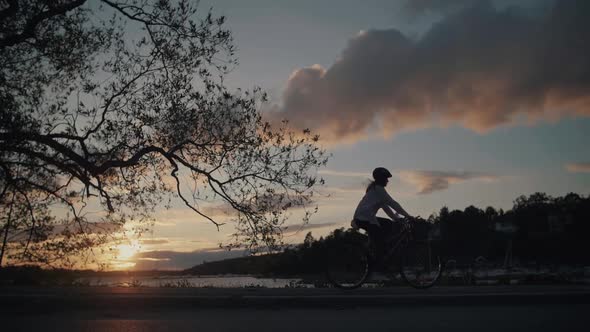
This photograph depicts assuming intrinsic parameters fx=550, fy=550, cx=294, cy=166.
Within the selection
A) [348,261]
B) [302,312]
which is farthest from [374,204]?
[302,312]

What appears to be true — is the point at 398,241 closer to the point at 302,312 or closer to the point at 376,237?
the point at 376,237

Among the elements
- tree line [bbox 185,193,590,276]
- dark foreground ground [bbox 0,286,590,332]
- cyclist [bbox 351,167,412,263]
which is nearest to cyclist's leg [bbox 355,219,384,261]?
cyclist [bbox 351,167,412,263]

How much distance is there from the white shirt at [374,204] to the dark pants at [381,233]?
0.17 metres

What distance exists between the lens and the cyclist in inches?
443

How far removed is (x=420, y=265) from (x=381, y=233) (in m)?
1.23

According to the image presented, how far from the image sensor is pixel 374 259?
1154cm

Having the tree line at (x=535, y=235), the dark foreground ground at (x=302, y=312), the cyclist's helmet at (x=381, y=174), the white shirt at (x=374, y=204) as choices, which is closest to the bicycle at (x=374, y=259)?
the white shirt at (x=374, y=204)

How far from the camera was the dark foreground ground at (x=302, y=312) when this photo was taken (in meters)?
7.17

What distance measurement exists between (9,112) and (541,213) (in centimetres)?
15483

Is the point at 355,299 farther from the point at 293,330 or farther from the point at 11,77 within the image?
the point at 11,77

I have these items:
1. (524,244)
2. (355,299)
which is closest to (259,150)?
(355,299)

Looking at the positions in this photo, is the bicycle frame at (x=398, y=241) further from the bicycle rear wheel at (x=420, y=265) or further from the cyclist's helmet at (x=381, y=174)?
the cyclist's helmet at (x=381, y=174)

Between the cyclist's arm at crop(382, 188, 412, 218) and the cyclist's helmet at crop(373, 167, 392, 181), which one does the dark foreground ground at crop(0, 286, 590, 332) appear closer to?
the cyclist's arm at crop(382, 188, 412, 218)

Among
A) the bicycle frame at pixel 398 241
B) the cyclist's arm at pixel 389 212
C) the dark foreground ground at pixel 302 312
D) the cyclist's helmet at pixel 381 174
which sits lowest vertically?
the dark foreground ground at pixel 302 312
